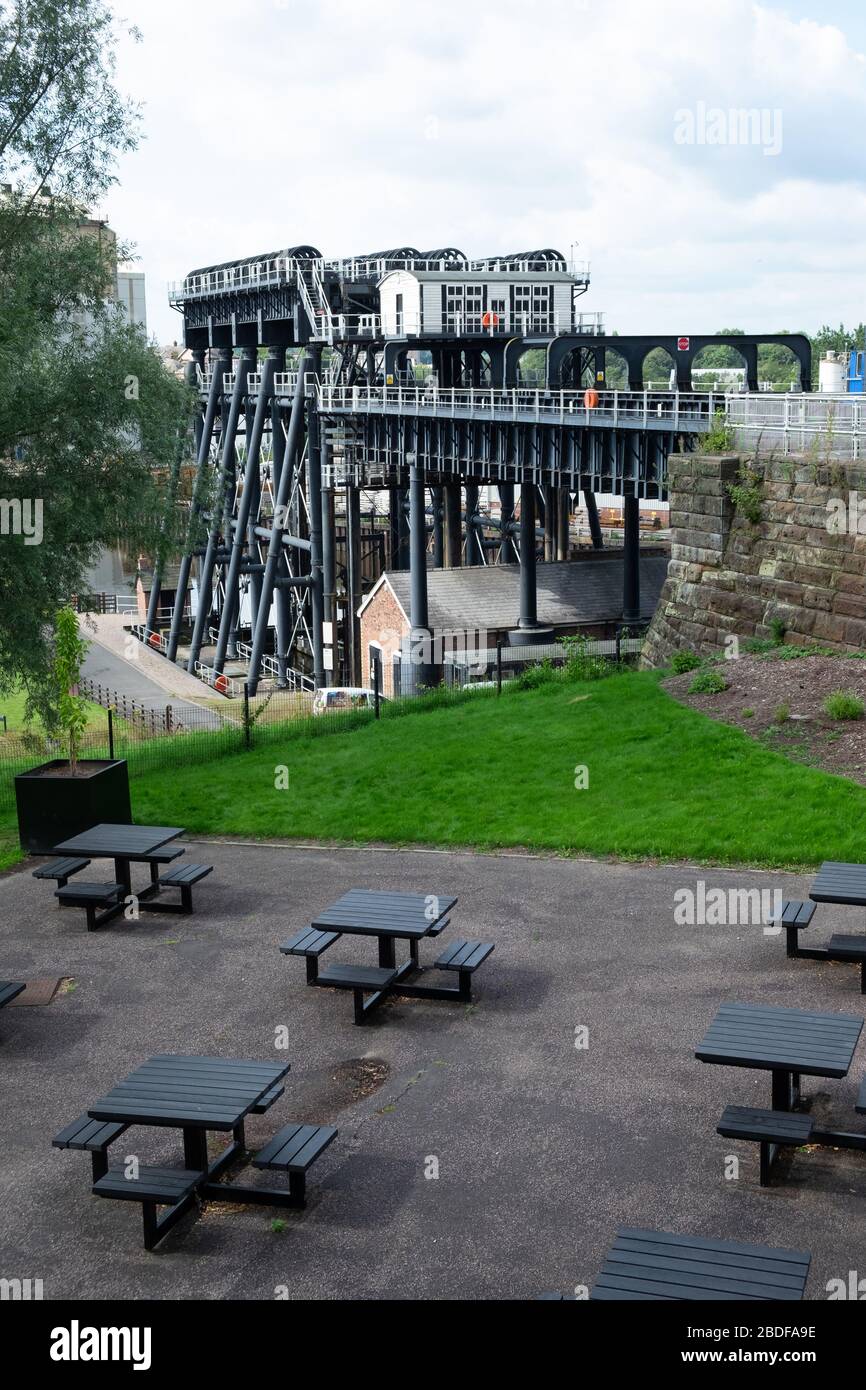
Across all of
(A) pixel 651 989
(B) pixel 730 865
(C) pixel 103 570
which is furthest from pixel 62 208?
(C) pixel 103 570

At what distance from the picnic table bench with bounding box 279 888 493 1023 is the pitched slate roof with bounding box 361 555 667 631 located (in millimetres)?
33723

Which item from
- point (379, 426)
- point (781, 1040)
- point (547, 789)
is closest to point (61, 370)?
point (547, 789)

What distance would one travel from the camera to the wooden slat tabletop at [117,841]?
1559 centimetres

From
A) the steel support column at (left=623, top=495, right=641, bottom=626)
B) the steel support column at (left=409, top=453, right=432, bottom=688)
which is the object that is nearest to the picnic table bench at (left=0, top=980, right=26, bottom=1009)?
the steel support column at (left=623, top=495, right=641, bottom=626)

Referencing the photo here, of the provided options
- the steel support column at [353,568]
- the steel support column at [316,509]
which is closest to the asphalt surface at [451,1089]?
the steel support column at [353,568]

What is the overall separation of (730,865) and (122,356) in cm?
1232

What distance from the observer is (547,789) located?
1945 cm

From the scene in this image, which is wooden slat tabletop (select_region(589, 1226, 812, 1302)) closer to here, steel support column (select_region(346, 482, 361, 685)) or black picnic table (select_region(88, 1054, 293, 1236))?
black picnic table (select_region(88, 1054, 293, 1236))

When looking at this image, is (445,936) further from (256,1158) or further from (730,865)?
(256,1158)

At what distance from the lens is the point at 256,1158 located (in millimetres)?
9414

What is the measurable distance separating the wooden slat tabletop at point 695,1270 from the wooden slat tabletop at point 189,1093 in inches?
109

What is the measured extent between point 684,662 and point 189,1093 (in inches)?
675

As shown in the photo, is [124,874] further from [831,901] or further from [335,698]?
[335,698]

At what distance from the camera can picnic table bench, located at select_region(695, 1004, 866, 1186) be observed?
31.1ft
